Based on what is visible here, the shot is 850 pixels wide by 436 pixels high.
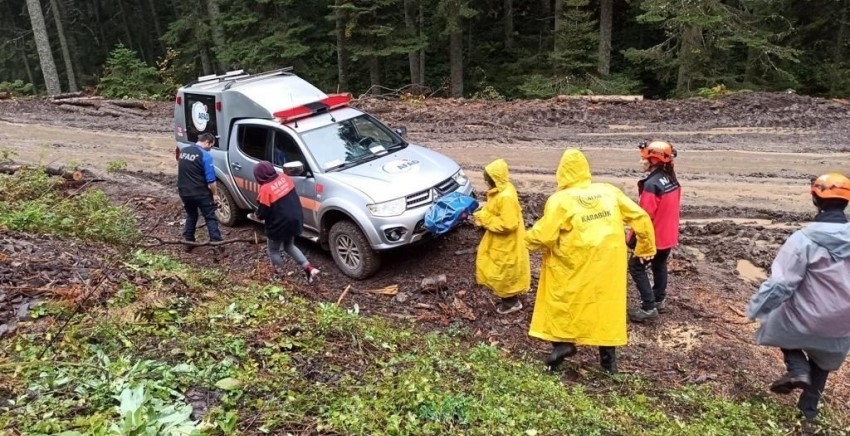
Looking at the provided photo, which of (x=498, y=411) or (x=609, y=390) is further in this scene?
(x=609, y=390)

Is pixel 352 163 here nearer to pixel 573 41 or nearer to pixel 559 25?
pixel 573 41

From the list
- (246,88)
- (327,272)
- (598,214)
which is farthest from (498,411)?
(246,88)

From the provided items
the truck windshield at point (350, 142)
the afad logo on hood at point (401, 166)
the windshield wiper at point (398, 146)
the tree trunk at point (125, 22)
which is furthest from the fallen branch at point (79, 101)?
the tree trunk at point (125, 22)

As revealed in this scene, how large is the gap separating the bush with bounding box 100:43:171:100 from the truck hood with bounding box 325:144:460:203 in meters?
18.0

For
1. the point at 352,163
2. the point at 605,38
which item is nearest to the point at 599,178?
the point at 352,163

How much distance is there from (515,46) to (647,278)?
23234 millimetres

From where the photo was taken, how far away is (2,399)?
350cm

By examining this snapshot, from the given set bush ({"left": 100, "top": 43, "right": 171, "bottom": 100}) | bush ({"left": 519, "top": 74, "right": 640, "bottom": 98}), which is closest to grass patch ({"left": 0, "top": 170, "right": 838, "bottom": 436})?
bush ({"left": 519, "top": 74, "right": 640, "bottom": 98})

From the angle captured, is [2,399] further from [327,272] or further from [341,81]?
[341,81]

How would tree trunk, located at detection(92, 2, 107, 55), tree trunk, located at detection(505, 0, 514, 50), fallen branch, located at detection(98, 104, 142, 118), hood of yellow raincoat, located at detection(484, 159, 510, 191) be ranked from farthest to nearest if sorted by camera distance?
tree trunk, located at detection(92, 2, 107, 55) < tree trunk, located at detection(505, 0, 514, 50) < fallen branch, located at detection(98, 104, 142, 118) < hood of yellow raincoat, located at detection(484, 159, 510, 191)

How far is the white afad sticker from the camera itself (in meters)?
9.52

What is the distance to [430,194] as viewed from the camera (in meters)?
7.52

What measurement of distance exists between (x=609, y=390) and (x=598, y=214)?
57.1 inches

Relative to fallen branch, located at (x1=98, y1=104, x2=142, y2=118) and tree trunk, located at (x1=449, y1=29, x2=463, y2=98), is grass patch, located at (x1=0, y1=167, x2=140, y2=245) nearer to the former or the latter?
fallen branch, located at (x1=98, y1=104, x2=142, y2=118)
